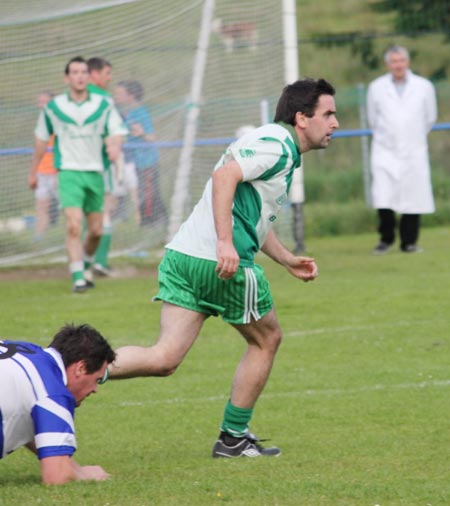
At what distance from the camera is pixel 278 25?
17.4 m

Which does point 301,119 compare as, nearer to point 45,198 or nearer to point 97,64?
point 97,64

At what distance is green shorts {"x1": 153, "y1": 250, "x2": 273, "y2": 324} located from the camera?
7.22 m

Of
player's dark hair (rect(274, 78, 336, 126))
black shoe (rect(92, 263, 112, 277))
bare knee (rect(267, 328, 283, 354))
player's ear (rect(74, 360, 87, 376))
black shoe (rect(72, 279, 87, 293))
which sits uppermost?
player's dark hair (rect(274, 78, 336, 126))

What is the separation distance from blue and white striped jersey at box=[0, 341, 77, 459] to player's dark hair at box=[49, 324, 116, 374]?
A: 11 cm

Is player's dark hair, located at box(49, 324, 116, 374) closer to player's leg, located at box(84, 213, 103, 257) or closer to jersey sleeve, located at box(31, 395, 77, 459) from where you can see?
jersey sleeve, located at box(31, 395, 77, 459)

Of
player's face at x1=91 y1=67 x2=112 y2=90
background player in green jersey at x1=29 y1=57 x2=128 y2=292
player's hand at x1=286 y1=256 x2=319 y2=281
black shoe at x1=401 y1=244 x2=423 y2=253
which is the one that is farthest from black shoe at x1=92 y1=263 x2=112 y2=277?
player's hand at x1=286 y1=256 x2=319 y2=281

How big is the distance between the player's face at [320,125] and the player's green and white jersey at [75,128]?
741cm

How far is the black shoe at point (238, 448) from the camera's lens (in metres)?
7.46

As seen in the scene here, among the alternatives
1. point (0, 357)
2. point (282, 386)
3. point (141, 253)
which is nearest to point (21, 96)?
point (141, 253)

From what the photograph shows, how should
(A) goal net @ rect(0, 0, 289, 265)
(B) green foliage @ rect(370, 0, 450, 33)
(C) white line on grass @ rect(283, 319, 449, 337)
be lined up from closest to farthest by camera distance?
1. (C) white line on grass @ rect(283, 319, 449, 337)
2. (A) goal net @ rect(0, 0, 289, 265)
3. (B) green foliage @ rect(370, 0, 450, 33)

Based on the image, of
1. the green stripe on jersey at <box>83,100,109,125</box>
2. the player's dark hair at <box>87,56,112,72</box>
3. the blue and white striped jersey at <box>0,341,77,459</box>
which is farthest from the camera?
the player's dark hair at <box>87,56,112,72</box>

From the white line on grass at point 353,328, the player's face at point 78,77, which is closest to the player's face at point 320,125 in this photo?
the white line on grass at point 353,328

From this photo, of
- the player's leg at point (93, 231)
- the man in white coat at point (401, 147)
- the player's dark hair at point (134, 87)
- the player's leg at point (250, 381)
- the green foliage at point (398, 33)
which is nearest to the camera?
the player's leg at point (250, 381)

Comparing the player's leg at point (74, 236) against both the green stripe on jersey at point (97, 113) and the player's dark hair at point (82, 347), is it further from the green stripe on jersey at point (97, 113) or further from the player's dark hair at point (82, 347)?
the player's dark hair at point (82, 347)
